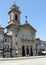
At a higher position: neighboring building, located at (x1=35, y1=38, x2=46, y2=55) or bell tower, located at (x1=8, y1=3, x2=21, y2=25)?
bell tower, located at (x1=8, y1=3, x2=21, y2=25)

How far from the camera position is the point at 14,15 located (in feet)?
198

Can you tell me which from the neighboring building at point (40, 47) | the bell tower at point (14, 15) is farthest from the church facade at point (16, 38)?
the neighboring building at point (40, 47)

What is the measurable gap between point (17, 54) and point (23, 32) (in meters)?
8.27

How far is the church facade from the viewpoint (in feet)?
180

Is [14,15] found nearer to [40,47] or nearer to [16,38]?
[16,38]

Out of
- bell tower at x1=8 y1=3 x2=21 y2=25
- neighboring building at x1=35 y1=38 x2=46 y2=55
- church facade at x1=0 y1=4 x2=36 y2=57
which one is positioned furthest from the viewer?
neighboring building at x1=35 y1=38 x2=46 y2=55

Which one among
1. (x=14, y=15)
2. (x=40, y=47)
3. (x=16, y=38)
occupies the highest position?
(x=14, y=15)

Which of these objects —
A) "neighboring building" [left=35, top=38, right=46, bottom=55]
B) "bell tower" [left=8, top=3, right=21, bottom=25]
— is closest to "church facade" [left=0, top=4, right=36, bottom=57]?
"bell tower" [left=8, top=3, right=21, bottom=25]

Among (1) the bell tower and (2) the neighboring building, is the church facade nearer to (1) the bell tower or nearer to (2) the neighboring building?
(1) the bell tower

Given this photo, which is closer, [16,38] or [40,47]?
[16,38]

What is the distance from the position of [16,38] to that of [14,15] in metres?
8.54

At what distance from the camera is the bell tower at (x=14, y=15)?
196 ft

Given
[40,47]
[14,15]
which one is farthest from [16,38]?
[40,47]

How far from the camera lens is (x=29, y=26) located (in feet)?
202
